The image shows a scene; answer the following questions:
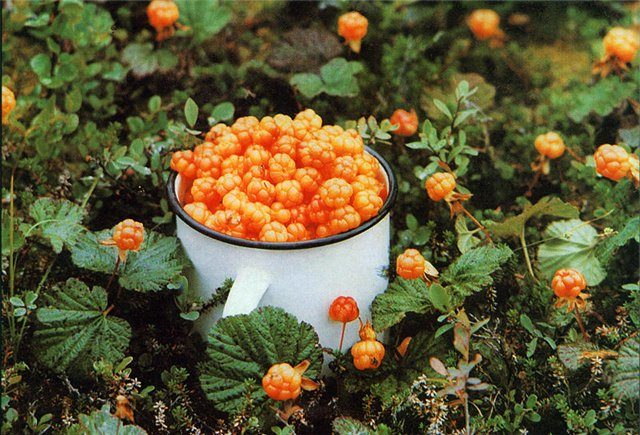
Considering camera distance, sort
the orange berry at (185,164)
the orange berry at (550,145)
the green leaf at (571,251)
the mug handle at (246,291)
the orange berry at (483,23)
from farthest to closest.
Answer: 1. the orange berry at (483,23)
2. the orange berry at (550,145)
3. the green leaf at (571,251)
4. the orange berry at (185,164)
5. the mug handle at (246,291)

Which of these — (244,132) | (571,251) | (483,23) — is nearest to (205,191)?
(244,132)

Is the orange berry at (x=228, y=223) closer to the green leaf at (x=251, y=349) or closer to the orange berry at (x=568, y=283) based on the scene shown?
the green leaf at (x=251, y=349)

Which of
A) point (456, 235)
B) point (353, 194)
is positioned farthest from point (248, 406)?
point (456, 235)

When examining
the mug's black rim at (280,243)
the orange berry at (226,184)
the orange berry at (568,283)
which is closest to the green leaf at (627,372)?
the orange berry at (568,283)

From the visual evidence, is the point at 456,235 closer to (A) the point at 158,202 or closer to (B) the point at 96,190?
(A) the point at 158,202

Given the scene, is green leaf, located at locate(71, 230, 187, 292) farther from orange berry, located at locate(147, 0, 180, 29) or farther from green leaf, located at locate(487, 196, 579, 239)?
orange berry, located at locate(147, 0, 180, 29)

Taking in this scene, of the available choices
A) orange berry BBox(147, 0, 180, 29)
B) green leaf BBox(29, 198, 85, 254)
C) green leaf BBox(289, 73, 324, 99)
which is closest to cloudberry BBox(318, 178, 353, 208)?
green leaf BBox(29, 198, 85, 254)
